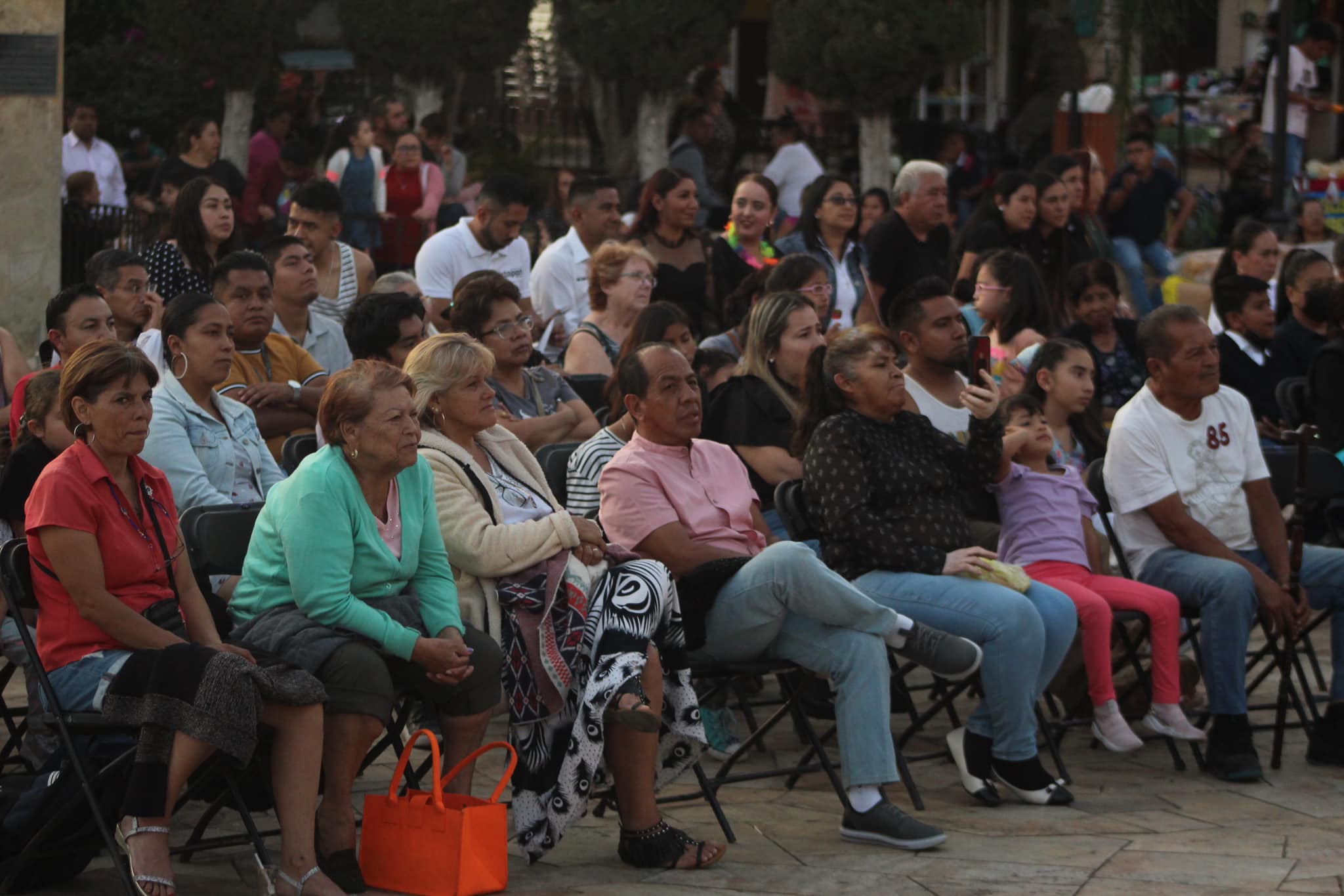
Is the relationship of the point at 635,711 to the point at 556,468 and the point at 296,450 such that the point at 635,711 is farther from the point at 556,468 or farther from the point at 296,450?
the point at 296,450

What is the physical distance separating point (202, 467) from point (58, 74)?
18.2ft

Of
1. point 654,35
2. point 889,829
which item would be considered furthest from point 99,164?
point 889,829

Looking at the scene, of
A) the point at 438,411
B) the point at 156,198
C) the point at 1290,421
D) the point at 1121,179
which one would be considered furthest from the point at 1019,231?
the point at 156,198

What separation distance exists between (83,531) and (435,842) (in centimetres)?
120

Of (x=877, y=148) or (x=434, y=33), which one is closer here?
(x=877, y=148)

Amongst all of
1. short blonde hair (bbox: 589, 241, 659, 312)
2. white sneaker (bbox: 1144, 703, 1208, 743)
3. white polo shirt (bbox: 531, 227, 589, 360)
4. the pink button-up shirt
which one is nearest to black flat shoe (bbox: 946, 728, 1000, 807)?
white sneaker (bbox: 1144, 703, 1208, 743)

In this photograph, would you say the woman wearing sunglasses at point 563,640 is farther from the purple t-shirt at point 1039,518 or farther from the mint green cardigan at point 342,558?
the purple t-shirt at point 1039,518

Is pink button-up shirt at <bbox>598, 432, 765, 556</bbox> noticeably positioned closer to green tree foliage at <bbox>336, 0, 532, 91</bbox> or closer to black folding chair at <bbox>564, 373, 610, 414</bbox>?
black folding chair at <bbox>564, 373, 610, 414</bbox>

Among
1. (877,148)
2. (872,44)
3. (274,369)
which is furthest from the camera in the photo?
(877,148)

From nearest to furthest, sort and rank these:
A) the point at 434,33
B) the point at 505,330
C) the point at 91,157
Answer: the point at 505,330 < the point at 91,157 < the point at 434,33

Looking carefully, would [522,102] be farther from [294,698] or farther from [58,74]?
[294,698]

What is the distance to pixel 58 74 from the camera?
414 inches

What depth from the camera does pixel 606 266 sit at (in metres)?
8.40

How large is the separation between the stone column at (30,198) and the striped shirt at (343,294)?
2694mm
